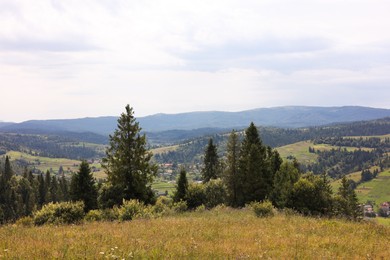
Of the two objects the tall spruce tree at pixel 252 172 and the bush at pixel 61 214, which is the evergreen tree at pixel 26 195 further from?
the bush at pixel 61 214

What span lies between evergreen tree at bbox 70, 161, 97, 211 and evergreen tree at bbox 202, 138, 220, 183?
2429 centimetres

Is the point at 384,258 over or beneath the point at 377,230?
over

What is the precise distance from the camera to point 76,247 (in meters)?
10.2

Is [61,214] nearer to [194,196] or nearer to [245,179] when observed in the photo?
[194,196]

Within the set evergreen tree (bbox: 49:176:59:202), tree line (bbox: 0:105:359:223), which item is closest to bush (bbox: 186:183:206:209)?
tree line (bbox: 0:105:359:223)

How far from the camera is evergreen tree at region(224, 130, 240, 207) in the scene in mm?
52844

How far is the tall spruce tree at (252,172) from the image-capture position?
5034 cm

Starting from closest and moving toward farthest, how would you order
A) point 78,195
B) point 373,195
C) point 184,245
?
point 184,245
point 78,195
point 373,195

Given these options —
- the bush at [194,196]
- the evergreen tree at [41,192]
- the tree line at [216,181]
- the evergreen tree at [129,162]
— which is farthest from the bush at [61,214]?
the evergreen tree at [41,192]

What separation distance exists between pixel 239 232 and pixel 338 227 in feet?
17.1

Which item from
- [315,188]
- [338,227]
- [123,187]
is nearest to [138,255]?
[338,227]

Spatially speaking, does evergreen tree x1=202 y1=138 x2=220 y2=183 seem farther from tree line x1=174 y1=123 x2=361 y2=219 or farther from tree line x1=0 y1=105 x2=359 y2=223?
tree line x1=174 y1=123 x2=361 y2=219

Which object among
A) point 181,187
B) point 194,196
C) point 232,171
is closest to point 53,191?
point 181,187

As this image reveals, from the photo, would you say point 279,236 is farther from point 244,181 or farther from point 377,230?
point 244,181
